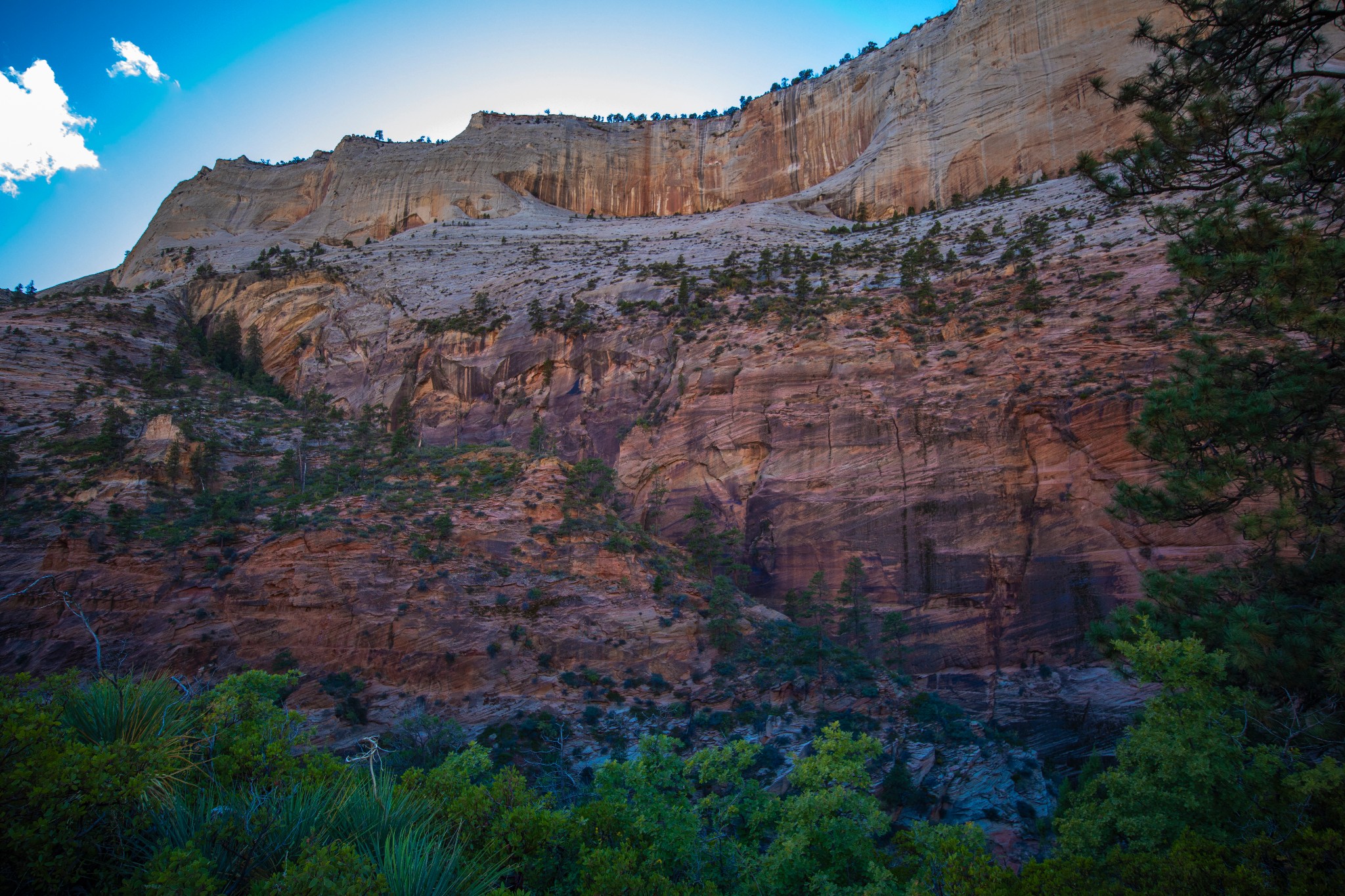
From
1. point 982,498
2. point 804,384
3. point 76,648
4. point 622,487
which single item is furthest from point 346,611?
point 982,498

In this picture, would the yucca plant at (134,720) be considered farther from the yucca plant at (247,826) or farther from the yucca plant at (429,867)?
the yucca plant at (429,867)

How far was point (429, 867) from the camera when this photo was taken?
6906 millimetres

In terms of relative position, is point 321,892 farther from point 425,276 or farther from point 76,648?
point 425,276

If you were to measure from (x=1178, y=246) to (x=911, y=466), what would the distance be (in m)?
15.0

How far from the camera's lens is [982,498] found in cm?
2333

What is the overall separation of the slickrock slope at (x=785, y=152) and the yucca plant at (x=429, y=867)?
49.2 meters

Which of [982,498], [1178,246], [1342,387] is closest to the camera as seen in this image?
[1342,387]

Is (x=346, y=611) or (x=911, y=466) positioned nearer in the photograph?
(x=346, y=611)

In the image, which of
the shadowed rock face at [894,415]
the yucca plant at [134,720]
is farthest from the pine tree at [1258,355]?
the yucca plant at [134,720]

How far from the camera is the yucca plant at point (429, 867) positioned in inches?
261

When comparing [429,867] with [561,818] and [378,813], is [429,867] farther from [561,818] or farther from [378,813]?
[561,818]

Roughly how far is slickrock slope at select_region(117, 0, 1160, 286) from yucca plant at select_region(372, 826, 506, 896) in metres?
49.2

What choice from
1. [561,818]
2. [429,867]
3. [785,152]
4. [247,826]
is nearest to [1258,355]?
[561,818]

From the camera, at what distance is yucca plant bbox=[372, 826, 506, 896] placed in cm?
662
